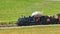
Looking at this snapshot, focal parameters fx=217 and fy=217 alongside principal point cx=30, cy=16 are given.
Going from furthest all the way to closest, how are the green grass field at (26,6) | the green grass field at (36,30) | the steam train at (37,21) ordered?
the green grass field at (26,6)
the steam train at (37,21)
the green grass field at (36,30)

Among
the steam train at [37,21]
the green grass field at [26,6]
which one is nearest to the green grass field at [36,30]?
the steam train at [37,21]

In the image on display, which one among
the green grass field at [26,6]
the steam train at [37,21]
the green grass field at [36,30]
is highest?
the green grass field at [26,6]

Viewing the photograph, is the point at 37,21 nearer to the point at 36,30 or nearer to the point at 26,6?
the point at 36,30

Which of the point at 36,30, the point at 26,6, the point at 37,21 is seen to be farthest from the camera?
the point at 26,6

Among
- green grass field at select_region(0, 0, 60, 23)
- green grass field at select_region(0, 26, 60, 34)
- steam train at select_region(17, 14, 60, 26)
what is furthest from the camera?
green grass field at select_region(0, 0, 60, 23)

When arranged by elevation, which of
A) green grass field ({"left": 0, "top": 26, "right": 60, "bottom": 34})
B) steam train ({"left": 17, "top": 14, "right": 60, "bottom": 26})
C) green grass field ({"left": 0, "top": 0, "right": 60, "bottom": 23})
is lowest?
green grass field ({"left": 0, "top": 26, "right": 60, "bottom": 34})

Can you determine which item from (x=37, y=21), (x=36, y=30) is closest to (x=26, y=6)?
(x=37, y=21)

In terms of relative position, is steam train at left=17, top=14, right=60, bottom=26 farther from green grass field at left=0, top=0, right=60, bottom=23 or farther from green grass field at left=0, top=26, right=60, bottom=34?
green grass field at left=0, top=0, right=60, bottom=23

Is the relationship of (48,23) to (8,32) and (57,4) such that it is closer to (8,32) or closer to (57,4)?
(8,32)

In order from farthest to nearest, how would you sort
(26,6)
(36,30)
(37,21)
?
(26,6)
(37,21)
(36,30)

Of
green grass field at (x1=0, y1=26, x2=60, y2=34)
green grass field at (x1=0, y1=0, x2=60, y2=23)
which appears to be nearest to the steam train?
green grass field at (x1=0, y1=26, x2=60, y2=34)

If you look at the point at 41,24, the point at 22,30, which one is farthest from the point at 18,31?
the point at 41,24

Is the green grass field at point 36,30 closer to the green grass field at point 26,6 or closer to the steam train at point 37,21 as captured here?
the steam train at point 37,21

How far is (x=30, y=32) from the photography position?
19.1 metres
